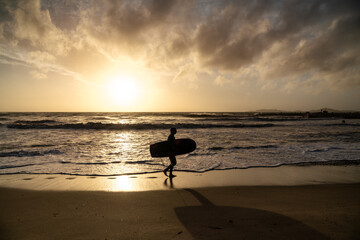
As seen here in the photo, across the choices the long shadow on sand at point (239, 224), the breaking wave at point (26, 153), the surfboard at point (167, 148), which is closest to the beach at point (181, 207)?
the long shadow on sand at point (239, 224)

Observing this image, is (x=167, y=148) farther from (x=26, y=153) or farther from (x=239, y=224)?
(x=26, y=153)

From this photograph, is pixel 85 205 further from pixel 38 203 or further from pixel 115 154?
pixel 115 154

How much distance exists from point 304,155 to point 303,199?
6736 millimetres

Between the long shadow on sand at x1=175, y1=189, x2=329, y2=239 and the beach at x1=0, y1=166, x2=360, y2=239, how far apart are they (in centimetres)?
2

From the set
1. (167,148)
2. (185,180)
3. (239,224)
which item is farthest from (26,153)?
(239,224)

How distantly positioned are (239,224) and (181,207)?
1419 mm

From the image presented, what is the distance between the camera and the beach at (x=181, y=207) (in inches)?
138

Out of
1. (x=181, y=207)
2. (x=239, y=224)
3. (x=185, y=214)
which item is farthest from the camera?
(x=181, y=207)

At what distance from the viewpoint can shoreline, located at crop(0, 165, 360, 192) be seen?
615cm

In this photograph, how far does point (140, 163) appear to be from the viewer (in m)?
9.22

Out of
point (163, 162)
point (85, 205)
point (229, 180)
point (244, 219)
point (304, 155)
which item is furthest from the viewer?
point (304, 155)

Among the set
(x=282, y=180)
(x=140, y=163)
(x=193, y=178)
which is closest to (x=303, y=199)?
(x=282, y=180)

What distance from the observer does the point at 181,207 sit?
461 cm

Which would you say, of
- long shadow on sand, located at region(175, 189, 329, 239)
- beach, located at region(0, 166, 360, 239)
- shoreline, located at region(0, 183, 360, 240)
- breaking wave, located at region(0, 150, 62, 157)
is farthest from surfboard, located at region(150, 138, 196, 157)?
breaking wave, located at region(0, 150, 62, 157)
